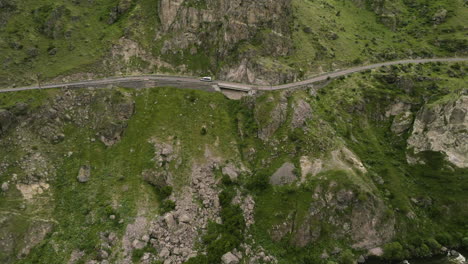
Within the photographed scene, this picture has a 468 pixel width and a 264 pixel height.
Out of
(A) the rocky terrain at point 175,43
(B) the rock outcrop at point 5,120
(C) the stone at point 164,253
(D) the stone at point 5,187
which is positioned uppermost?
(A) the rocky terrain at point 175,43

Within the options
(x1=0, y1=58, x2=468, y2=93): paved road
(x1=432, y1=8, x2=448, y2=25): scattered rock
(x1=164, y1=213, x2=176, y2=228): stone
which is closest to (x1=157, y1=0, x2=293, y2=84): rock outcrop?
(x1=0, y1=58, x2=468, y2=93): paved road

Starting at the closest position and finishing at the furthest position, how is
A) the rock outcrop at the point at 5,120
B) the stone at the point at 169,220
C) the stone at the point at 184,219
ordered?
the stone at the point at 169,220 → the stone at the point at 184,219 → the rock outcrop at the point at 5,120

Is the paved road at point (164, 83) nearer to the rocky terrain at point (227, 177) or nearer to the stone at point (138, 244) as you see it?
the rocky terrain at point (227, 177)

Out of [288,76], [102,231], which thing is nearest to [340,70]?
[288,76]

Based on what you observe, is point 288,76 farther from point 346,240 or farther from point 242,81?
point 346,240

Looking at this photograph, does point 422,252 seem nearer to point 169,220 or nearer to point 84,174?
point 169,220

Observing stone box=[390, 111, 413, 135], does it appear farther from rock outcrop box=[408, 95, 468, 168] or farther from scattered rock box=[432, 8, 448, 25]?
scattered rock box=[432, 8, 448, 25]

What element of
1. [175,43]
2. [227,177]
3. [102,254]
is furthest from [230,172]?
[175,43]

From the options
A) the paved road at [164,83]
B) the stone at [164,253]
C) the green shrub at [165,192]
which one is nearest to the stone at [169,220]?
the green shrub at [165,192]
